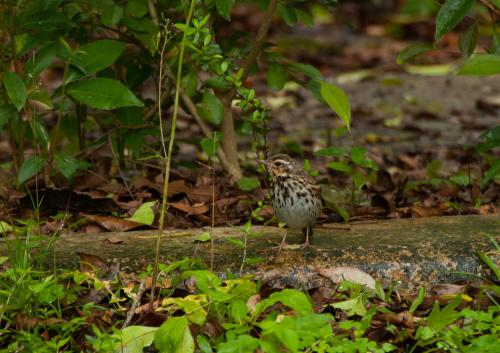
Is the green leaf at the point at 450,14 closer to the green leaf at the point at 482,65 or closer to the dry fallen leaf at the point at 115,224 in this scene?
the green leaf at the point at 482,65

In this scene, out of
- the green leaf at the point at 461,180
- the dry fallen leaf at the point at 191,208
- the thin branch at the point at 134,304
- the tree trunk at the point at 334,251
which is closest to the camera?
the thin branch at the point at 134,304

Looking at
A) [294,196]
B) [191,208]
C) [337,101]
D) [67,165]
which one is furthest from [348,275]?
[67,165]

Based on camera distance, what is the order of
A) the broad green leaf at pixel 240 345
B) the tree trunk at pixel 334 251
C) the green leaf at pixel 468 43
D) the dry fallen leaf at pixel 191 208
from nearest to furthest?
the broad green leaf at pixel 240 345, the tree trunk at pixel 334 251, the green leaf at pixel 468 43, the dry fallen leaf at pixel 191 208

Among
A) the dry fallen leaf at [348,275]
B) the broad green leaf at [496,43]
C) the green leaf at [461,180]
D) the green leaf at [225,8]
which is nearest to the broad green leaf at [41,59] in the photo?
the green leaf at [225,8]

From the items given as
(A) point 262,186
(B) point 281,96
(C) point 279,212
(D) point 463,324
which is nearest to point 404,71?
(B) point 281,96

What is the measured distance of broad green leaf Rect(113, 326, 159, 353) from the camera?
3.92 metres

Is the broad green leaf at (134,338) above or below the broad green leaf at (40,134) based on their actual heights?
below

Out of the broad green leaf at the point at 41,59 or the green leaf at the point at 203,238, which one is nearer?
the green leaf at the point at 203,238

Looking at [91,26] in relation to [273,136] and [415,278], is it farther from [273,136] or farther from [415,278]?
[273,136]

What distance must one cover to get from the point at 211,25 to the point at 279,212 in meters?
1.39

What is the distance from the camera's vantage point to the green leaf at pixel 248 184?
6.12 meters

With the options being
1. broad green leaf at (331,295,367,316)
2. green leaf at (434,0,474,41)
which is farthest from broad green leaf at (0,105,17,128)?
green leaf at (434,0,474,41)

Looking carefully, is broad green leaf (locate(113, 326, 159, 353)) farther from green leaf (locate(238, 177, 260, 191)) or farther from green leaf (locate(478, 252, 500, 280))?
green leaf (locate(238, 177, 260, 191))

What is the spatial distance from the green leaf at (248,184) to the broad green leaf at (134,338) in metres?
2.20
